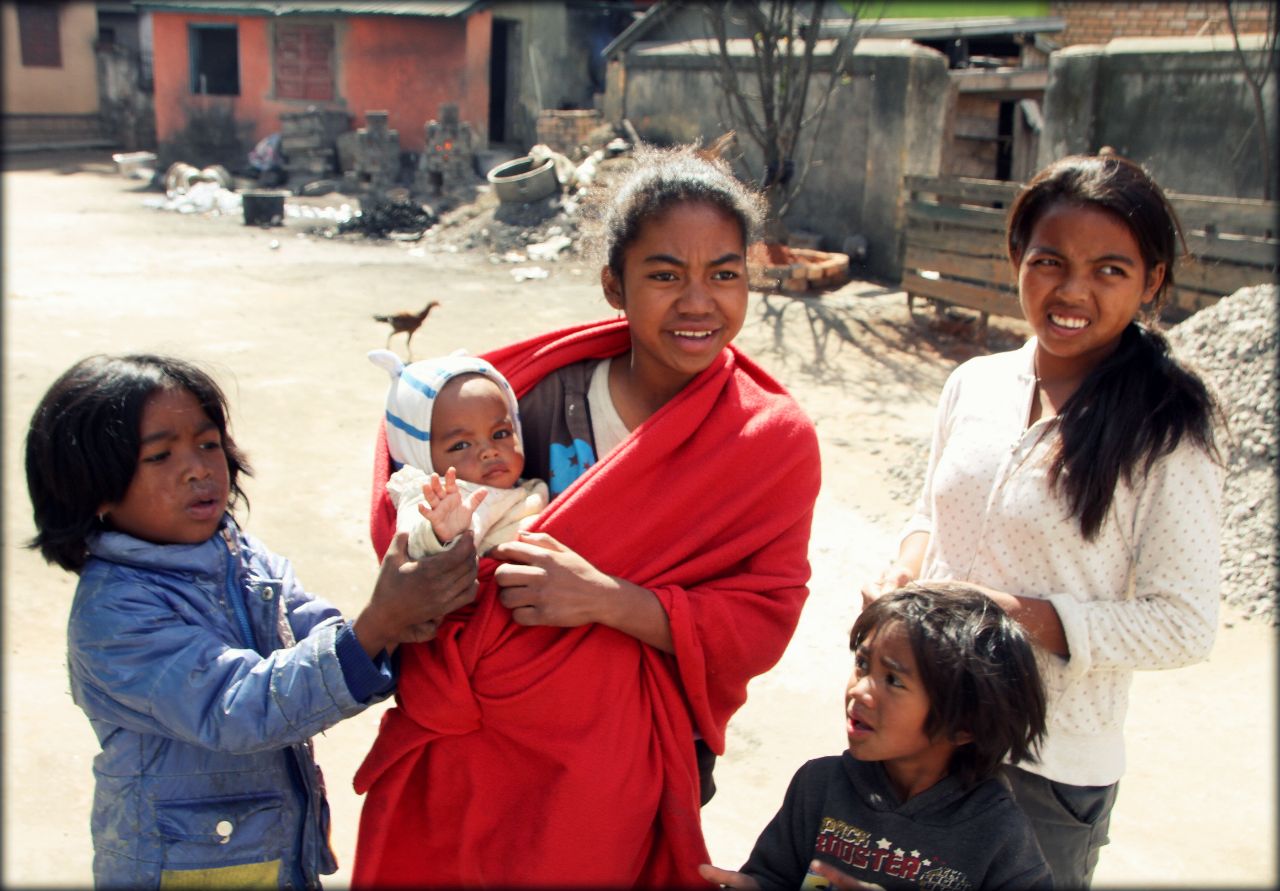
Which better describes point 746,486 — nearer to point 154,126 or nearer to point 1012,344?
point 1012,344

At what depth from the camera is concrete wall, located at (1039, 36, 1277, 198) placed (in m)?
8.96

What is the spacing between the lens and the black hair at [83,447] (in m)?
1.66

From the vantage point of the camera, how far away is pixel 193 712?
5.13 feet

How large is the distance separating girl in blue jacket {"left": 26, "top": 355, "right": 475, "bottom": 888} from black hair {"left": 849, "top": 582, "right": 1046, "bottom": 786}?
0.72m

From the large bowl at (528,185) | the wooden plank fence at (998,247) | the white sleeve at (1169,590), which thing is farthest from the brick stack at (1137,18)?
the white sleeve at (1169,590)

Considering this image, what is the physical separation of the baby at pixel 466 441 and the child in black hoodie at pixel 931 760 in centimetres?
64

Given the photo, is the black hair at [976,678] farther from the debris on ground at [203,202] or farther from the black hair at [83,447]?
the debris on ground at [203,202]

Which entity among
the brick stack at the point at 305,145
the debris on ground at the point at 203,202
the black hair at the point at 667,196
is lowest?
the debris on ground at the point at 203,202

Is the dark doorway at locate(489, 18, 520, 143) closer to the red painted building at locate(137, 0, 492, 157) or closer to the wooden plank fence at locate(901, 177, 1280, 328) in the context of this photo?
the red painted building at locate(137, 0, 492, 157)

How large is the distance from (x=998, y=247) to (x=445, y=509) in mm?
7952

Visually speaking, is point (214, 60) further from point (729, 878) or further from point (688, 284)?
point (729, 878)

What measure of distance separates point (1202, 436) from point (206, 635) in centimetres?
161

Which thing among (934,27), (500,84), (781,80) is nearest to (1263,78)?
(781,80)

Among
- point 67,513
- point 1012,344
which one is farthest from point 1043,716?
point 1012,344
